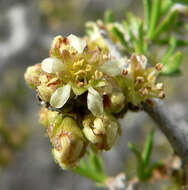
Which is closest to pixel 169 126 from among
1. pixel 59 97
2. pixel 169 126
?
pixel 169 126

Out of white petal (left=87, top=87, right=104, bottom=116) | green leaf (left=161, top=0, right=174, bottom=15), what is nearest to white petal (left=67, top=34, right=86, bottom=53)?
white petal (left=87, top=87, right=104, bottom=116)

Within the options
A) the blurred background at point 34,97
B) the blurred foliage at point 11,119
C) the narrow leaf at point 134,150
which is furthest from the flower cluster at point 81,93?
the blurred background at point 34,97

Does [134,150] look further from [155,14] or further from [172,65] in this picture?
[155,14]

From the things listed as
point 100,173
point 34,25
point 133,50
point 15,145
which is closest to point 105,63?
point 133,50

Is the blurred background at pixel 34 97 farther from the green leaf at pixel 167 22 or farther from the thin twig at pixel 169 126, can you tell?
the thin twig at pixel 169 126

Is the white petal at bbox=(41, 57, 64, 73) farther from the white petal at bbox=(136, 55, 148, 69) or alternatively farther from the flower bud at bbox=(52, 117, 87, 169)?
the white petal at bbox=(136, 55, 148, 69)
